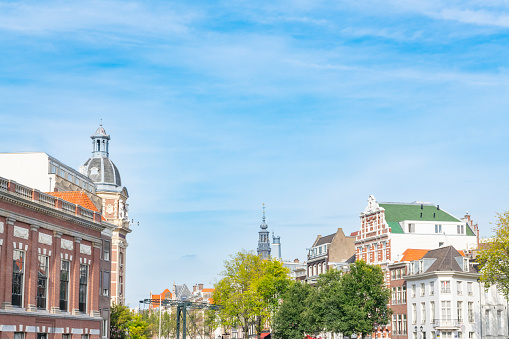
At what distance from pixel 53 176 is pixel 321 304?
41.0 meters

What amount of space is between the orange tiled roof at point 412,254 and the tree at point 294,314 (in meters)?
15.4

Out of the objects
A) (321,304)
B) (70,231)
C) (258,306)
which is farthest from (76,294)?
(258,306)

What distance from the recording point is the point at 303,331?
4250 inches

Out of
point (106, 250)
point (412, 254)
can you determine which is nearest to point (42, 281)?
point (106, 250)

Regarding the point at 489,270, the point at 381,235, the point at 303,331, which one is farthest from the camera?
the point at 381,235

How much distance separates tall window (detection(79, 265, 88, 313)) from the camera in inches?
2726

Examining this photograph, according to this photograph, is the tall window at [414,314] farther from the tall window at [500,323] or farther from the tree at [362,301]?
the tall window at [500,323]

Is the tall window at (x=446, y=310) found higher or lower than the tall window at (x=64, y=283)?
lower

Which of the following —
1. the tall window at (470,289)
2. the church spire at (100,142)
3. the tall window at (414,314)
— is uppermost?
the church spire at (100,142)

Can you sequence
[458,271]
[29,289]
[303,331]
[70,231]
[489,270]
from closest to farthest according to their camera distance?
1. [29,289]
2. [70,231]
3. [489,270]
4. [458,271]
5. [303,331]

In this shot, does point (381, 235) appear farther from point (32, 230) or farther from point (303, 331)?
point (32, 230)

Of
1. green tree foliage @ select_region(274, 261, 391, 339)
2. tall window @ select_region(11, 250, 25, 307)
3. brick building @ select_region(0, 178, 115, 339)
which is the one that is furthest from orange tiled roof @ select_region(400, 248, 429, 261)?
tall window @ select_region(11, 250, 25, 307)

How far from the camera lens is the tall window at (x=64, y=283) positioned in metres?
65.1

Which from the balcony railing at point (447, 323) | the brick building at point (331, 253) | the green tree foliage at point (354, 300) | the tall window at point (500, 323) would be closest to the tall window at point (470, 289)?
the balcony railing at point (447, 323)
